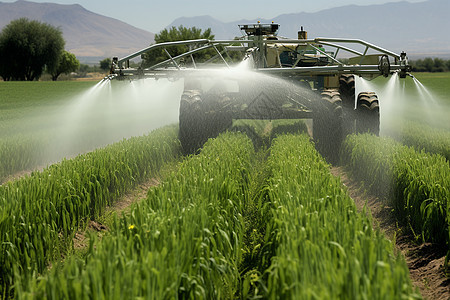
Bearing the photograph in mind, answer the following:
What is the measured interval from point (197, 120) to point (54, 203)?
5674mm

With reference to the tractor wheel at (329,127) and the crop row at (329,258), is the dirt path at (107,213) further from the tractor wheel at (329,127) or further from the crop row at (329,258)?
the tractor wheel at (329,127)

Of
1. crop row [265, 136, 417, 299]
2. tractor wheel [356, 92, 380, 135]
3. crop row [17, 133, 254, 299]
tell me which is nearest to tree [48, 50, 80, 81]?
tractor wheel [356, 92, 380, 135]

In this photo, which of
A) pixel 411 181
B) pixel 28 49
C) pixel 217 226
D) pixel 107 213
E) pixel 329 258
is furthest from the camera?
pixel 28 49

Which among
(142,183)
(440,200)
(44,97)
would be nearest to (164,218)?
(440,200)

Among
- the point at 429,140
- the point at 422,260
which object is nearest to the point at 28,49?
the point at 429,140

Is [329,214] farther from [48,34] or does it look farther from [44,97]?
[48,34]

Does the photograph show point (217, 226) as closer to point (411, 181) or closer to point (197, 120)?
point (411, 181)

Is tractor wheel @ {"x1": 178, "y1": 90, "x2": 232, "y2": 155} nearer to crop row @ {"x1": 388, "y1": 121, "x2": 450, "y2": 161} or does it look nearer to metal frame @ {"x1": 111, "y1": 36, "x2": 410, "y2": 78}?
metal frame @ {"x1": 111, "y1": 36, "x2": 410, "y2": 78}

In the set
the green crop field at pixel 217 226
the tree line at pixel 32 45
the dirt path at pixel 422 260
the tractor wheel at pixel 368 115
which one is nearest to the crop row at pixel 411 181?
the green crop field at pixel 217 226

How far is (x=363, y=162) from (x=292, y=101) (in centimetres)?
327

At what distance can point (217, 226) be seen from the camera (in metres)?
3.85

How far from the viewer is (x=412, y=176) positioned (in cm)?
585

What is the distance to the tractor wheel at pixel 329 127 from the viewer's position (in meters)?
10.3

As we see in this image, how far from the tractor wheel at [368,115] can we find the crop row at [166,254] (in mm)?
6548
